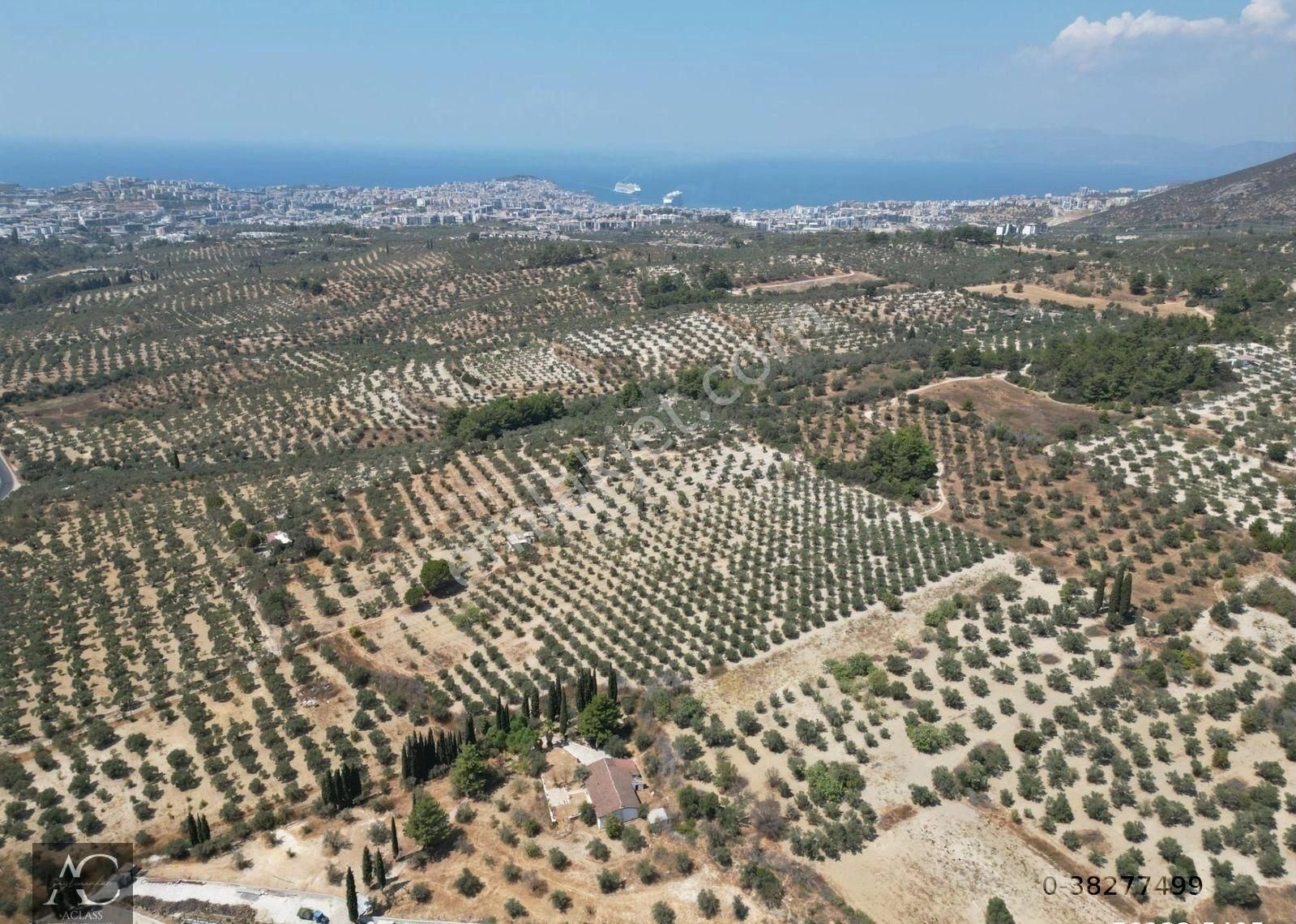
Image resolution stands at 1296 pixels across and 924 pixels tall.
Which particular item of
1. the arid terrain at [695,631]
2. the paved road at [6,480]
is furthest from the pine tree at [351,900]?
the paved road at [6,480]

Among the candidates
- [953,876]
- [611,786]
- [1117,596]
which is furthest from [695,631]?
[1117,596]

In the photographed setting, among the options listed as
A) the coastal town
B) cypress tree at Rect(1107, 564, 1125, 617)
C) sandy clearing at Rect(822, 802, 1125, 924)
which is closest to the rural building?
sandy clearing at Rect(822, 802, 1125, 924)

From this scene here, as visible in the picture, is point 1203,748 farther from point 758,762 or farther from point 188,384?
point 188,384

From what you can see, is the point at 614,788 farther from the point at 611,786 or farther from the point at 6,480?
the point at 6,480

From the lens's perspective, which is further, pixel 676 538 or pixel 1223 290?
pixel 1223 290

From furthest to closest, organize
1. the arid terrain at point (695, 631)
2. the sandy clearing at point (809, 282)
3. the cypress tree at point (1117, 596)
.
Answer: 1. the sandy clearing at point (809, 282)
2. the cypress tree at point (1117, 596)
3. the arid terrain at point (695, 631)

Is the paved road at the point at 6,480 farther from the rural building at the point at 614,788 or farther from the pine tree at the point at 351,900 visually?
the rural building at the point at 614,788

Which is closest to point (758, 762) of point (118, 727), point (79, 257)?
point (118, 727)
